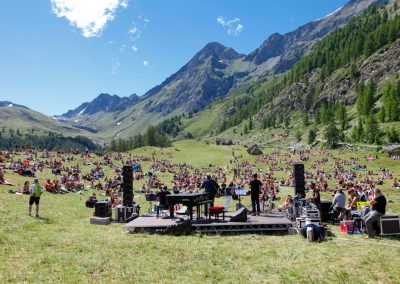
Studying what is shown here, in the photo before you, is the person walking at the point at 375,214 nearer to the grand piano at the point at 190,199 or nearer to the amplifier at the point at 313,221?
the amplifier at the point at 313,221

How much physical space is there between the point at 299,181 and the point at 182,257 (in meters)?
13.2

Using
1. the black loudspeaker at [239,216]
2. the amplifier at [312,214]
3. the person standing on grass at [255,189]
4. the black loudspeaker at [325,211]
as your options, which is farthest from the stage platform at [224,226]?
the black loudspeaker at [325,211]

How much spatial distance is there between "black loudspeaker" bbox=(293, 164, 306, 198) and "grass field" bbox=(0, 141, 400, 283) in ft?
18.9

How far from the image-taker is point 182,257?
1283cm

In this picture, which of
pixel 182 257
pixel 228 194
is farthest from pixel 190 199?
pixel 228 194

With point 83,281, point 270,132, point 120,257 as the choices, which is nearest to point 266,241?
point 120,257

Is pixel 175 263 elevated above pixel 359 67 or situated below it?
below

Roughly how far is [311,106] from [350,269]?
637 ft

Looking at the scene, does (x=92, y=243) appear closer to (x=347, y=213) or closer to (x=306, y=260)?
(x=306, y=260)

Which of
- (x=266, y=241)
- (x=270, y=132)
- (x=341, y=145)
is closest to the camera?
(x=266, y=241)

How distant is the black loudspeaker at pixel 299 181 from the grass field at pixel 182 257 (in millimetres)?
5768

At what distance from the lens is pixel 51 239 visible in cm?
1477

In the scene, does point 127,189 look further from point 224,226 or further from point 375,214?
point 375,214

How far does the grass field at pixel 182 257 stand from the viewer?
34.5 feet
